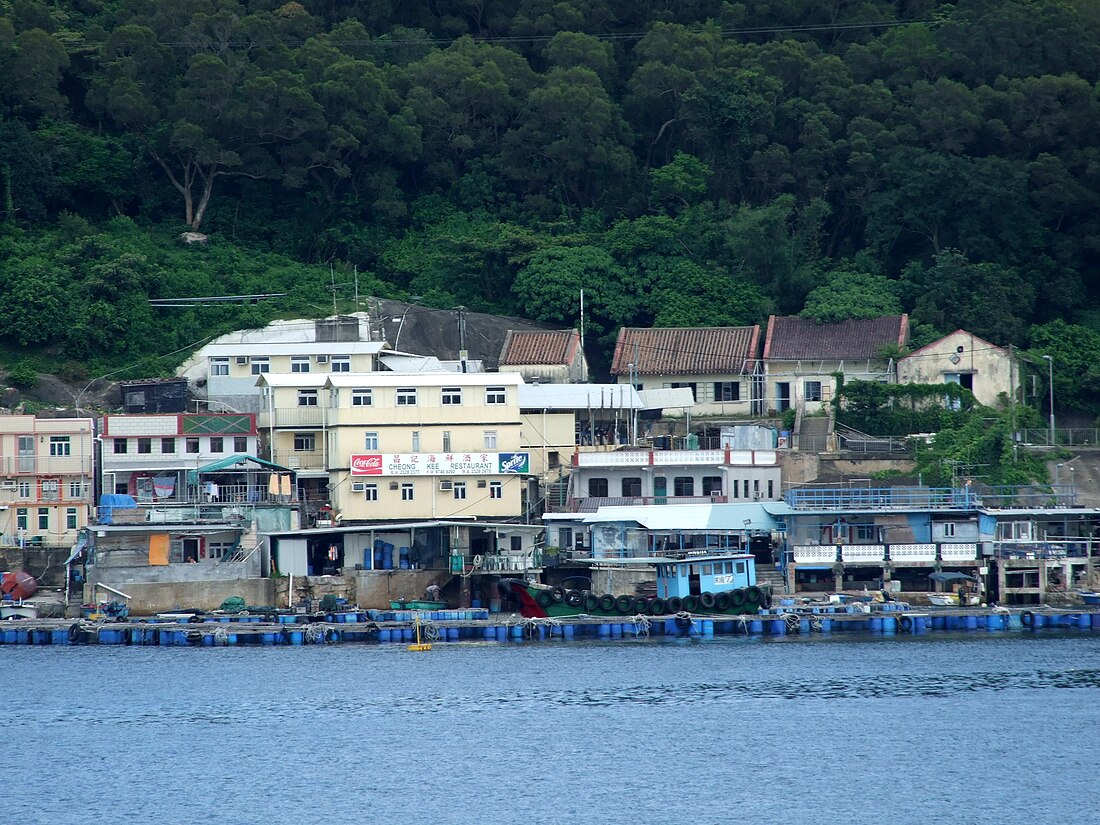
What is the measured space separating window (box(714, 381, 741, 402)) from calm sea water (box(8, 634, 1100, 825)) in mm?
18933

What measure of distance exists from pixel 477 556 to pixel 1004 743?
2546 cm

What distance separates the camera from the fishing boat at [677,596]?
66.8m

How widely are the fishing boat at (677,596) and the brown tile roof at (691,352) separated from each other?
1430 cm

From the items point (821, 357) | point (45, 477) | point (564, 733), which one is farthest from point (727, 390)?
point (564, 733)

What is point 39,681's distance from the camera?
59.9m

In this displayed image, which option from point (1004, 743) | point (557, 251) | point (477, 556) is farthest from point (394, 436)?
point (1004, 743)

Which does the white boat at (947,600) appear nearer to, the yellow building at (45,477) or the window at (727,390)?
the window at (727,390)

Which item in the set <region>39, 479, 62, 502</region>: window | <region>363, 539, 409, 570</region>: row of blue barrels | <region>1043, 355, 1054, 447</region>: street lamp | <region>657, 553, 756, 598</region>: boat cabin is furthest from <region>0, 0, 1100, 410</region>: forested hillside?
<region>657, 553, 756, 598</region>: boat cabin

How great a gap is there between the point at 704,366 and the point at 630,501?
10517 millimetres

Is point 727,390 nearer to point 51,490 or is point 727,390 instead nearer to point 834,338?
point 834,338

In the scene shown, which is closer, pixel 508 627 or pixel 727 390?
pixel 508 627

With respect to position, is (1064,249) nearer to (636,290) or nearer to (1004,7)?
(1004,7)

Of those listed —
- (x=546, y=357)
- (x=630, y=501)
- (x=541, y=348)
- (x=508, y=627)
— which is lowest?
(x=508, y=627)

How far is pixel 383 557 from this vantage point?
236ft
